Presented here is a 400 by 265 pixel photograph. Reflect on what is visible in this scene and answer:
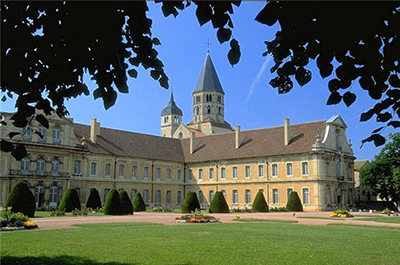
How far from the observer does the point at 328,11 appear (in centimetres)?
434

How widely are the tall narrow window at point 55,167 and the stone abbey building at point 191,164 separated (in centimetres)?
10

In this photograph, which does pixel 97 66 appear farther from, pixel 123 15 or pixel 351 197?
pixel 351 197

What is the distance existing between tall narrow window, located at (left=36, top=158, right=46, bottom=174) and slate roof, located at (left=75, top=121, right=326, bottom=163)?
203 inches

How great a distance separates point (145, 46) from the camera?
585 centimetres

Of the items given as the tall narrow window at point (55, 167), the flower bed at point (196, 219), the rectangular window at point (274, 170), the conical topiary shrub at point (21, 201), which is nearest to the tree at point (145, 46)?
the flower bed at point (196, 219)

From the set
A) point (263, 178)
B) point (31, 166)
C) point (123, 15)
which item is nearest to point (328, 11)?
point (123, 15)

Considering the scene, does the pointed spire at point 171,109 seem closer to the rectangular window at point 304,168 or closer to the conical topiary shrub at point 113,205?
the rectangular window at point 304,168

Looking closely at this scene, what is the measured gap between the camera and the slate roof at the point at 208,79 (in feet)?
300

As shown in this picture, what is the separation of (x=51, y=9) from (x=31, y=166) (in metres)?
38.1

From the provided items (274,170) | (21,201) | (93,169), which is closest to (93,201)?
(93,169)

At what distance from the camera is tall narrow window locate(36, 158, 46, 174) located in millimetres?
40841

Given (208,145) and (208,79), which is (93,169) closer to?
(208,145)

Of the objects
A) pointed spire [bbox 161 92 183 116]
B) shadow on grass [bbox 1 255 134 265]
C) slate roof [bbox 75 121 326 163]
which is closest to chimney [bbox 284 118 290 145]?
slate roof [bbox 75 121 326 163]

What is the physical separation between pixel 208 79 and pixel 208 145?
40.3 m
